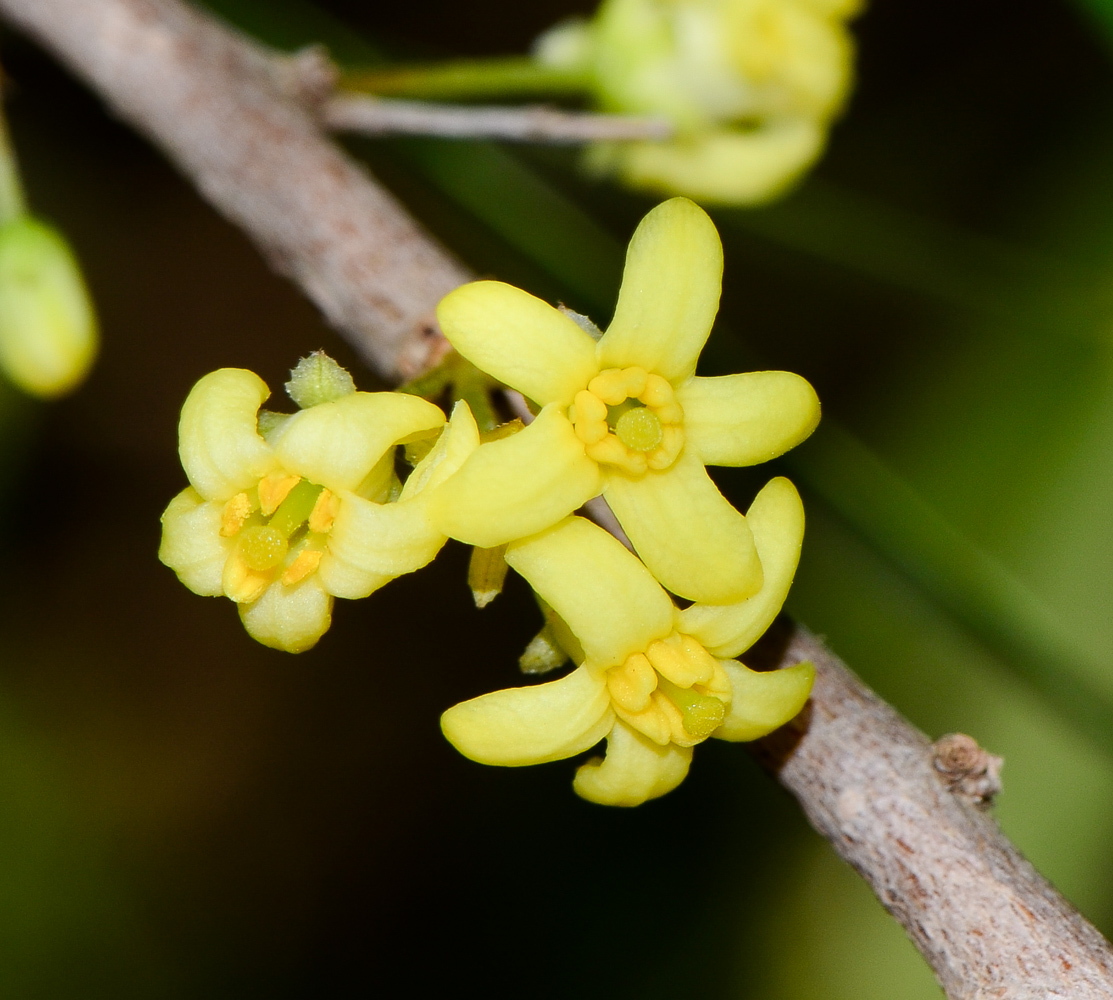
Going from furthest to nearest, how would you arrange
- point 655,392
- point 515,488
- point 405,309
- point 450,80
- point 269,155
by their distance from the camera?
point 450,80
point 269,155
point 405,309
point 655,392
point 515,488

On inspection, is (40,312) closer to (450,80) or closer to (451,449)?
(450,80)

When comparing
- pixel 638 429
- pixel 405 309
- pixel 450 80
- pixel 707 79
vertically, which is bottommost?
pixel 638 429

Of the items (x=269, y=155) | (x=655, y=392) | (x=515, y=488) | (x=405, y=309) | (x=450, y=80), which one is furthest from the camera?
(x=450, y=80)

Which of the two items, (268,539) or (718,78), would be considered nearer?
(268,539)

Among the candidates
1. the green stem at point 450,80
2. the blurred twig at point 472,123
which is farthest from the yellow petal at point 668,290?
the green stem at point 450,80

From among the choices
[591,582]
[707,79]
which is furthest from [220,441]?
[707,79]

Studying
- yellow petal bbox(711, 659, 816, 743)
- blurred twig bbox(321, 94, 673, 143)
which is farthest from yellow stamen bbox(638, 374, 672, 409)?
blurred twig bbox(321, 94, 673, 143)
